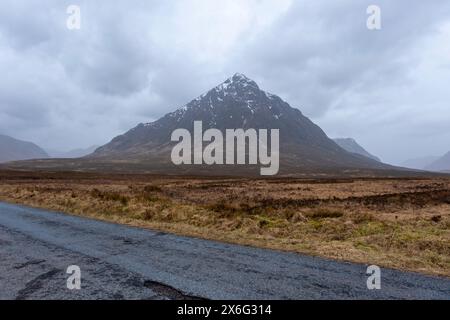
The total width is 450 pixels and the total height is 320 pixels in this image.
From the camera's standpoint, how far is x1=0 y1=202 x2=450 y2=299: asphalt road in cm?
720

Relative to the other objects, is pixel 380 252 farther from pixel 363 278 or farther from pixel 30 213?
pixel 30 213

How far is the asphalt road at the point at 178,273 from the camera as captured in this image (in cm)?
720

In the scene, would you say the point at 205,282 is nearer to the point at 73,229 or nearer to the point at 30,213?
the point at 73,229

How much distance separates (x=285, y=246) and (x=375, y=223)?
663cm

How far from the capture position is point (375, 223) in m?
16.5

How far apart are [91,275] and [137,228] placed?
285 inches

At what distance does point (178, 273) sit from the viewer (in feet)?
28.0
